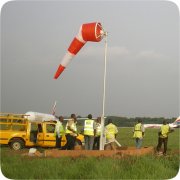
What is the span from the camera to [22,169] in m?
10.4

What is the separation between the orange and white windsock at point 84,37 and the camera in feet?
44.0

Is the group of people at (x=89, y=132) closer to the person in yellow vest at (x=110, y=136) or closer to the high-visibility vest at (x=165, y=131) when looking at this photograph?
the person in yellow vest at (x=110, y=136)

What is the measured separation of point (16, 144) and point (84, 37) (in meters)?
6.49

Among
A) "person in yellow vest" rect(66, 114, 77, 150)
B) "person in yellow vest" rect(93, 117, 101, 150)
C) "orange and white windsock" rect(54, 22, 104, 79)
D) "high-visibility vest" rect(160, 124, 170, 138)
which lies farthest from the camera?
"high-visibility vest" rect(160, 124, 170, 138)

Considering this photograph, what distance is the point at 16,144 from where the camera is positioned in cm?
1748

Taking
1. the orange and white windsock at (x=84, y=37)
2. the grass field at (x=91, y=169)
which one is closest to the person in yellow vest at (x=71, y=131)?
the orange and white windsock at (x=84, y=37)

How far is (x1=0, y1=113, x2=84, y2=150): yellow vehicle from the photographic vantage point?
17516 mm

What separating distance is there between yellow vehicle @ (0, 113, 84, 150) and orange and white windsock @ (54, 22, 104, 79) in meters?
4.89

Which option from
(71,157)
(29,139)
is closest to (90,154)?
(71,157)

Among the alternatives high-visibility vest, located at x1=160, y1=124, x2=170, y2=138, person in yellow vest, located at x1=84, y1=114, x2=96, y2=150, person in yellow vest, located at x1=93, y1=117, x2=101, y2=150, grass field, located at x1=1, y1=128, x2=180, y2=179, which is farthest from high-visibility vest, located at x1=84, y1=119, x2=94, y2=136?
high-visibility vest, located at x1=160, y1=124, x2=170, y2=138

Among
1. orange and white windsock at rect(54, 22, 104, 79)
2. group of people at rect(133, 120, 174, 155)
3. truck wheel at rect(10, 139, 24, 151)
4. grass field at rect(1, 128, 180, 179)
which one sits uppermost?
orange and white windsock at rect(54, 22, 104, 79)

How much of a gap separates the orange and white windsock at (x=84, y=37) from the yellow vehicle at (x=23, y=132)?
4.89m

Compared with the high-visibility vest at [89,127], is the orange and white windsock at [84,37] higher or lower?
higher

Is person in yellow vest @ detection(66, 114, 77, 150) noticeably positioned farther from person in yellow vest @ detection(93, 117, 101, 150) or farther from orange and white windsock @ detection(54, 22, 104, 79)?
→ orange and white windsock @ detection(54, 22, 104, 79)
